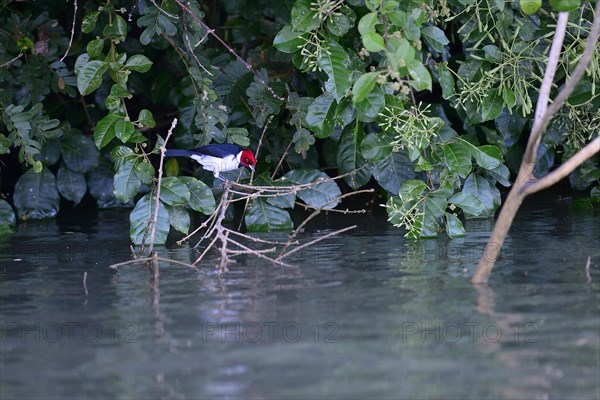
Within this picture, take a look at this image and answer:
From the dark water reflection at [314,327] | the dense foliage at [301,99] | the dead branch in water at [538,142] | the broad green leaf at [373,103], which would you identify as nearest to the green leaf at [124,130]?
the dense foliage at [301,99]

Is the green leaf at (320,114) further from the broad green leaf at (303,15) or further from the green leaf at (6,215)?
the green leaf at (6,215)

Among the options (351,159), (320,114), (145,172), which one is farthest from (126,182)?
(351,159)

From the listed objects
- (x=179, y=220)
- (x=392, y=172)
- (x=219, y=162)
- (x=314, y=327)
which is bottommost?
(x=314, y=327)

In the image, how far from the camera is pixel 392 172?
20.8 ft

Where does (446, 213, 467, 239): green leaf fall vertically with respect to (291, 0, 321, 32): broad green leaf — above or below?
below

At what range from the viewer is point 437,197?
5648mm

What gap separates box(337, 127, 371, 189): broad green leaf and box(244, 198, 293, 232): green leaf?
51 cm

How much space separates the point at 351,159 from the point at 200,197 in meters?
1.13

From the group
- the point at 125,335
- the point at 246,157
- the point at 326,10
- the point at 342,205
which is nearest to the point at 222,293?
the point at 125,335

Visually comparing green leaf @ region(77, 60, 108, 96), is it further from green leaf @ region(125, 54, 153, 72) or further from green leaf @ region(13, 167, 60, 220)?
green leaf @ region(13, 167, 60, 220)

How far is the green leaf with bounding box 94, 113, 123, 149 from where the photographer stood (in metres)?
5.70

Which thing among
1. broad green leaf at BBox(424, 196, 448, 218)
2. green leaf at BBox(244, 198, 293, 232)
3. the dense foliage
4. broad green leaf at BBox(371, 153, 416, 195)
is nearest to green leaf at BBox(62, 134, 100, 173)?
the dense foliage

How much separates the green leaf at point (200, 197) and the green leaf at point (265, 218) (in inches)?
19.7

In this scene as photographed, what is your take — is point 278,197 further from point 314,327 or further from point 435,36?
point 314,327
